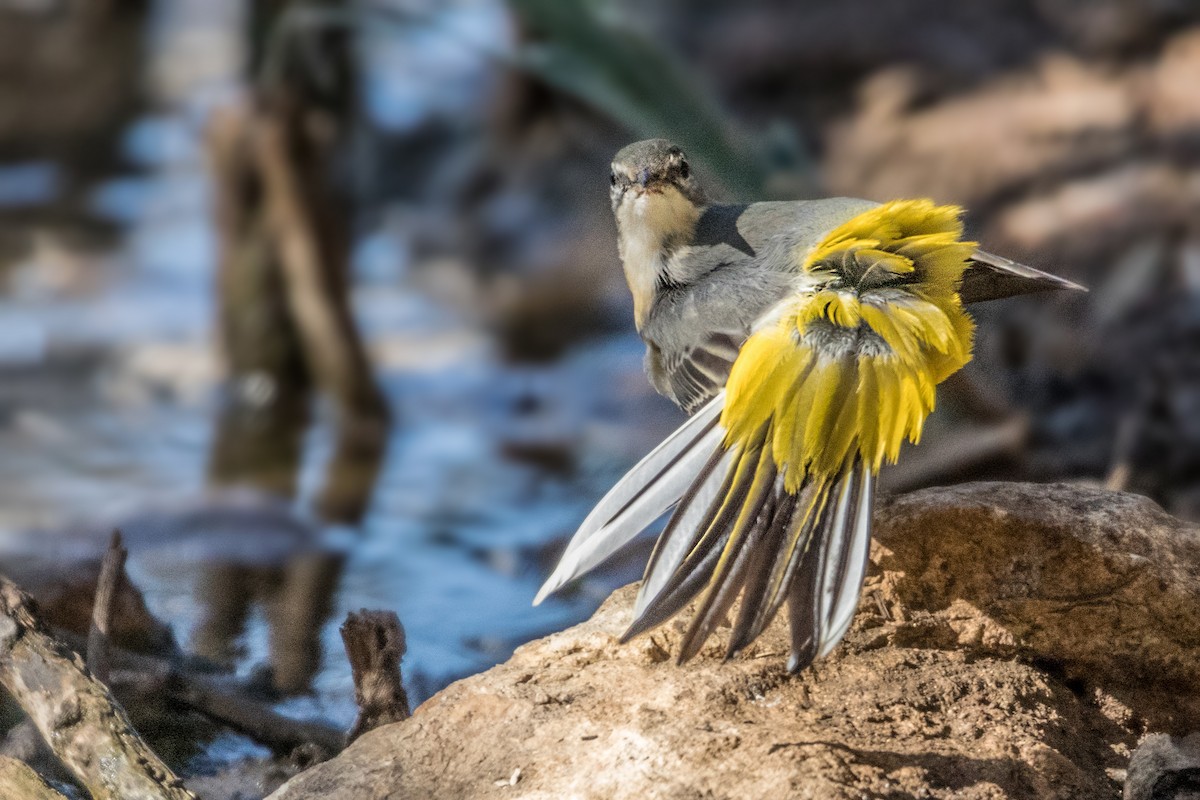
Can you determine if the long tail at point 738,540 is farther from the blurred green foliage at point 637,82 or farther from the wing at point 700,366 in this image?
the blurred green foliage at point 637,82

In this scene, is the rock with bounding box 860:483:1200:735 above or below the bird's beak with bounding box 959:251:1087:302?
below

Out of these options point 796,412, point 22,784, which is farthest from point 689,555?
point 22,784

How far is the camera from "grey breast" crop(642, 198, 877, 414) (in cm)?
271

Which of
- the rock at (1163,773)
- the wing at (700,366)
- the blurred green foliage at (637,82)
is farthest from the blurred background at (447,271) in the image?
the rock at (1163,773)

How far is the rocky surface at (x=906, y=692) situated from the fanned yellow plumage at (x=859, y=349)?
30 centimetres

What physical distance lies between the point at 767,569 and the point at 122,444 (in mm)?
4493

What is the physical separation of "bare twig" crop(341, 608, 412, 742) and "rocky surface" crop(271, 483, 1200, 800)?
0.13 meters

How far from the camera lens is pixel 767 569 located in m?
2.32

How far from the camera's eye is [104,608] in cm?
256

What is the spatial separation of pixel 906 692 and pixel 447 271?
5.98 metres

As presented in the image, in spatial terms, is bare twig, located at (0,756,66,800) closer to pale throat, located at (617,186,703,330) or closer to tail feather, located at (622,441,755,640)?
tail feather, located at (622,441,755,640)

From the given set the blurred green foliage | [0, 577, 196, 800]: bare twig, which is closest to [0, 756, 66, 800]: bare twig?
[0, 577, 196, 800]: bare twig

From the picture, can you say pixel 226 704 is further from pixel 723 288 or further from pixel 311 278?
pixel 311 278

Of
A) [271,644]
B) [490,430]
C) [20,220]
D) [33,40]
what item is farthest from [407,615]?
[33,40]
